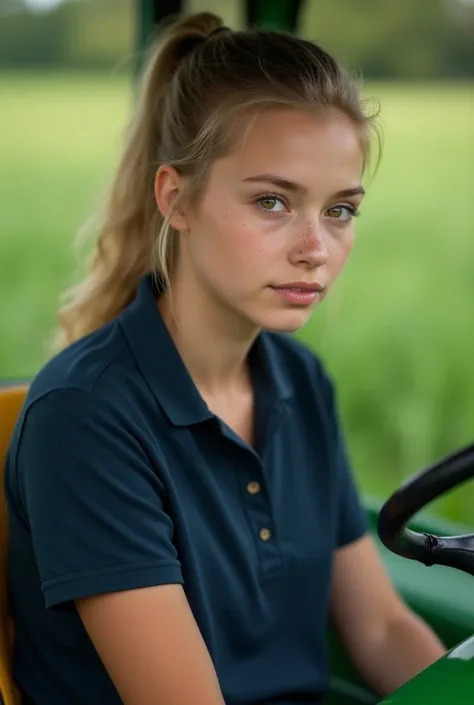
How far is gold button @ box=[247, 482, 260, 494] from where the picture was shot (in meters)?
1.35

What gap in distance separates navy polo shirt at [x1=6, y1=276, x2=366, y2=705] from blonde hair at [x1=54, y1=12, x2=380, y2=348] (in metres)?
0.10

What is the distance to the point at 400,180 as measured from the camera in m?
9.05

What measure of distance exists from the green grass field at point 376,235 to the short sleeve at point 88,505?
217 inches

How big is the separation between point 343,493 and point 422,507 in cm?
51

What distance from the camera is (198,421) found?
4.30ft

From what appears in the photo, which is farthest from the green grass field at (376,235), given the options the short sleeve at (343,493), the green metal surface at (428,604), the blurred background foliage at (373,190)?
the short sleeve at (343,493)

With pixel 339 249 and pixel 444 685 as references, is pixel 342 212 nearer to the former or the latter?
pixel 339 249

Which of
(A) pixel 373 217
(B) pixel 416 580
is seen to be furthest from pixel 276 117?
(A) pixel 373 217

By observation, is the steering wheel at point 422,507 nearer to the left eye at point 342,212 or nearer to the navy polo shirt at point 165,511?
the navy polo shirt at point 165,511

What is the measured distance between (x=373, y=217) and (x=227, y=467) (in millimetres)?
7443

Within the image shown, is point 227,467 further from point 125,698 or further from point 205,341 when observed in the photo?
point 125,698

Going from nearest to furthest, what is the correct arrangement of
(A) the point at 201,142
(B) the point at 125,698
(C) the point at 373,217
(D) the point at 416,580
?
1. (B) the point at 125,698
2. (A) the point at 201,142
3. (D) the point at 416,580
4. (C) the point at 373,217

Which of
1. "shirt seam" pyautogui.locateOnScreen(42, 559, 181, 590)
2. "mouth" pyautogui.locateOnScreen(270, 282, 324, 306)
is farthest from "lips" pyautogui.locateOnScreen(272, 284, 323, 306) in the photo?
"shirt seam" pyautogui.locateOnScreen(42, 559, 181, 590)

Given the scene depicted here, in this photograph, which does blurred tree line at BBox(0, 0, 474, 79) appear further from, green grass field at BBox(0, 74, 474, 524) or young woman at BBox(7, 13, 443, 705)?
young woman at BBox(7, 13, 443, 705)
